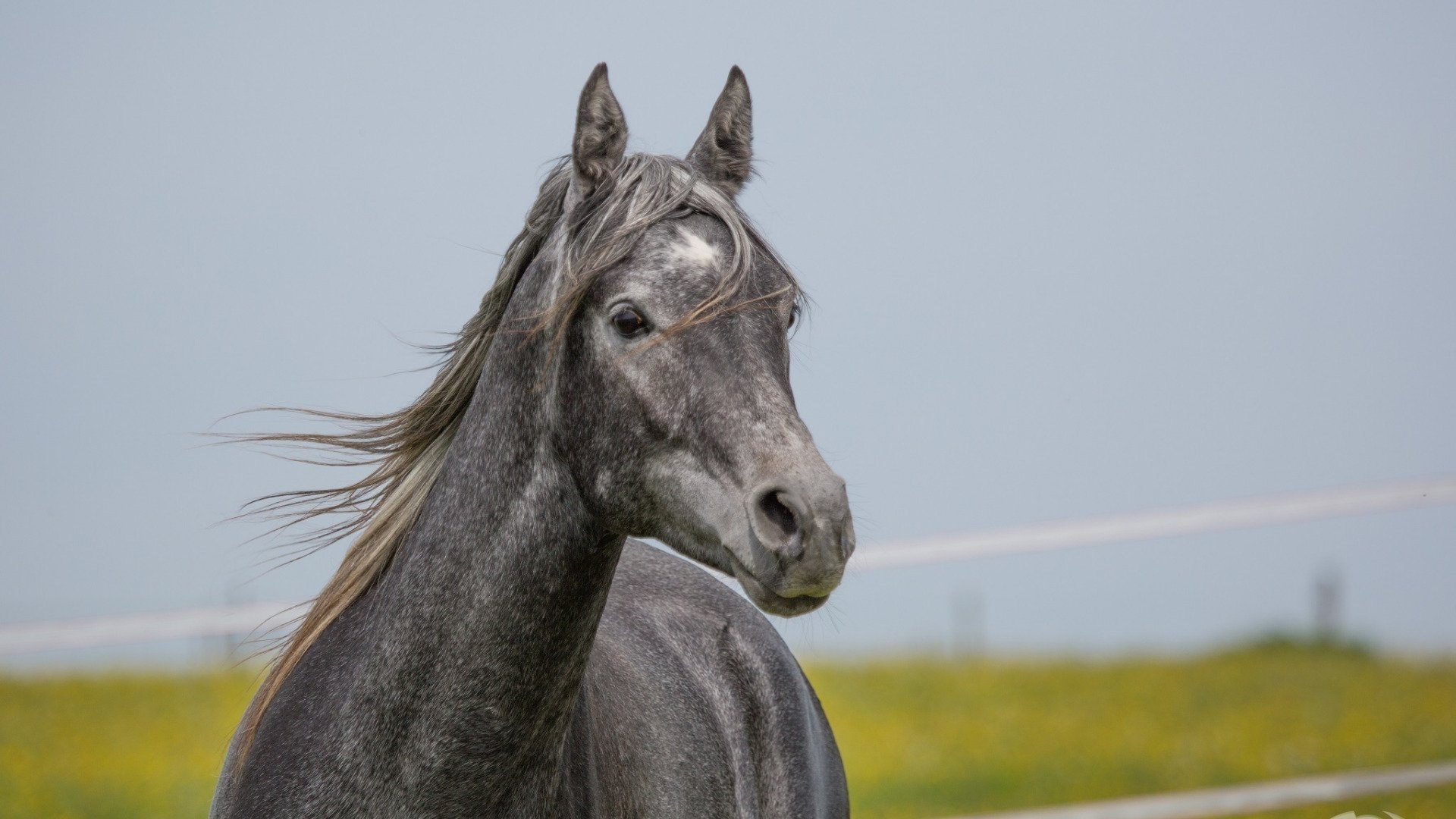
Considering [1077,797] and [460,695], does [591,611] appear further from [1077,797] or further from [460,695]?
[1077,797]

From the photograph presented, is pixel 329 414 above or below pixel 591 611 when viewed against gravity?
above

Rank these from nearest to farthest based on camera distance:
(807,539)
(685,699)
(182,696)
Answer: (807,539), (685,699), (182,696)

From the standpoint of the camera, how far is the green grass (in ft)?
22.3

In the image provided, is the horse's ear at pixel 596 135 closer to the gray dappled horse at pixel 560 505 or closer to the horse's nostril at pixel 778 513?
the gray dappled horse at pixel 560 505

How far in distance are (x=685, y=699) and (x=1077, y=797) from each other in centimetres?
471

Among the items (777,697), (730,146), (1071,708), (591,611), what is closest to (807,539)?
(591,611)

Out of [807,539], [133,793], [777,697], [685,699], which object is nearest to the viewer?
[807,539]

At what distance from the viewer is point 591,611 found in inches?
88.7

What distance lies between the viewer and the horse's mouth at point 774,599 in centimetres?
196

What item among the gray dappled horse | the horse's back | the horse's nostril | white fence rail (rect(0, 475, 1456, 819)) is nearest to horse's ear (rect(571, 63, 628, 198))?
the gray dappled horse

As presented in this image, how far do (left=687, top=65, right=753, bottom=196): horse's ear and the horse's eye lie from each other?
467 millimetres

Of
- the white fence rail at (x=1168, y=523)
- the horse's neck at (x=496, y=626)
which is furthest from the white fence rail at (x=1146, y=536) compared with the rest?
the horse's neck at (x=496, y=626)

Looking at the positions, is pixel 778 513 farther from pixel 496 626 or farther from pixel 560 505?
pixel 496 626

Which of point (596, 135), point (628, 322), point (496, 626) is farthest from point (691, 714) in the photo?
point (596, 135)
